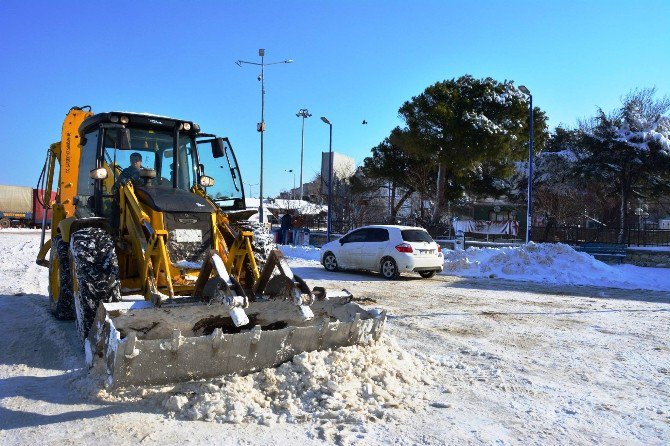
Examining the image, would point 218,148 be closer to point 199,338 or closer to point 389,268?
point 199,338

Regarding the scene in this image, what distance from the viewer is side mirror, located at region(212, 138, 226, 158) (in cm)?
830

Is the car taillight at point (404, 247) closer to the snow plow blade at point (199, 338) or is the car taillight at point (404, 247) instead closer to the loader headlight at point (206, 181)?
the loader headlight at point (206, 181)

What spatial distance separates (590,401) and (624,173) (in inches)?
1096

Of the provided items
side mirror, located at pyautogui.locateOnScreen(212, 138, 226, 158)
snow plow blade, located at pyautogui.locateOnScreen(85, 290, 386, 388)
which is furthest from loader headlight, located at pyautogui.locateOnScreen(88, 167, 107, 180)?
snow plow blade, located at pyautogui.locateOnScreen(85, 290, 386, 388)

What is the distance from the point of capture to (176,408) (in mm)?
4730

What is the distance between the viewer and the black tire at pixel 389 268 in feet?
52.4

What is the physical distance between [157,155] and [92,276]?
7.65 feet

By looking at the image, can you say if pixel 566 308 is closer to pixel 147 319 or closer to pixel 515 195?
pixel 147 319

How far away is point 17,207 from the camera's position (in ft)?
153

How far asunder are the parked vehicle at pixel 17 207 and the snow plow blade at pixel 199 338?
45014mm

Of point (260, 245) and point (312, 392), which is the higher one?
point (260, 245)

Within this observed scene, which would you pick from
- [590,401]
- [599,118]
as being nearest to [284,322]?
[590,401]

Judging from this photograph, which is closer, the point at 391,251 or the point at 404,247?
the point at 404,247

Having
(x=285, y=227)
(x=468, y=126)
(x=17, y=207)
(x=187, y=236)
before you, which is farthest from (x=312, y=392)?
(x=17, y=207)
